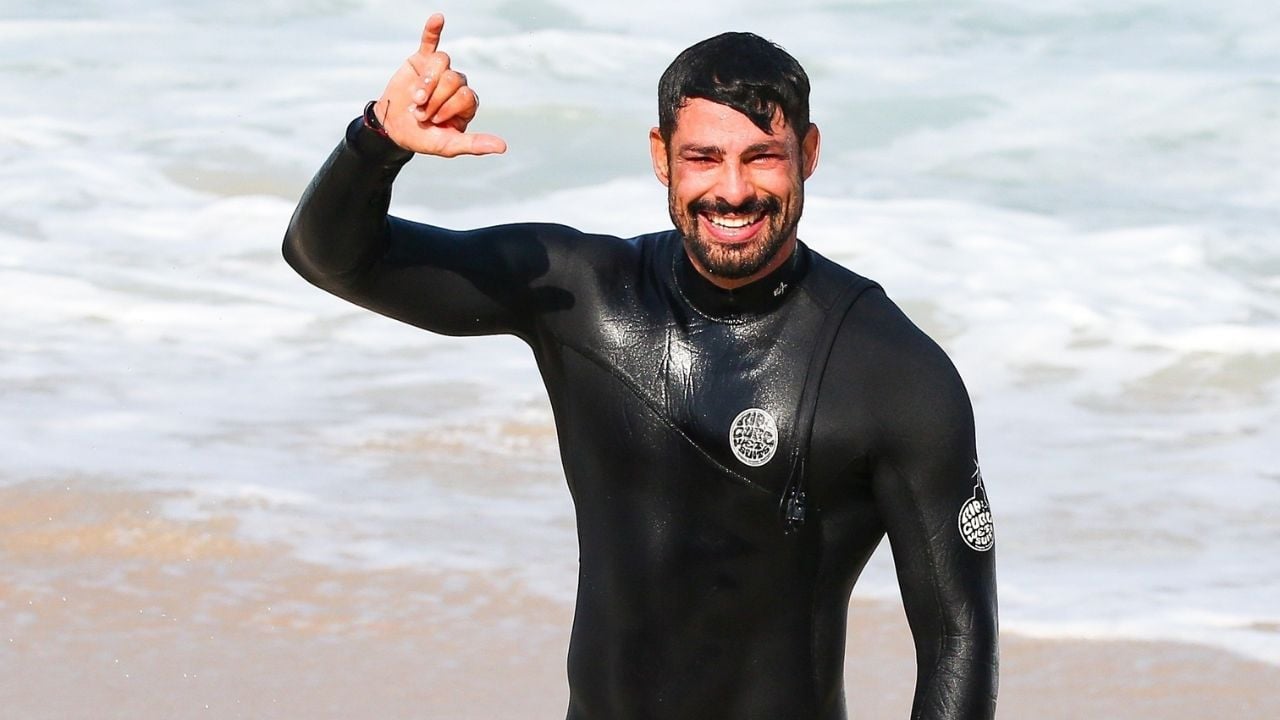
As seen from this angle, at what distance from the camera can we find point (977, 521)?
121 inches

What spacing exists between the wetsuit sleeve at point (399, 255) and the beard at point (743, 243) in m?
0.30

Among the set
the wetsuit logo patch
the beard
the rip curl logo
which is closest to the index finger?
→ the beard

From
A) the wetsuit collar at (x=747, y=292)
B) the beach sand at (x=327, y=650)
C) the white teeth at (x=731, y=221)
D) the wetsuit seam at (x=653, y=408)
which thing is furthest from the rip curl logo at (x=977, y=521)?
the beach sand at (x=327, y=650)

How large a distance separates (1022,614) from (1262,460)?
8.39 ft

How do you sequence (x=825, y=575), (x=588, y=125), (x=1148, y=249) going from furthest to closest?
(x=588, y=125), (x=1148, y=249), (x=825, y=575)

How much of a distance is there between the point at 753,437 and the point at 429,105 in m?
0.75

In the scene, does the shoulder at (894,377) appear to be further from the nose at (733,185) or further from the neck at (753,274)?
the nose at (733,185)

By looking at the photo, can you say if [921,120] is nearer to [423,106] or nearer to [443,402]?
[443,402]

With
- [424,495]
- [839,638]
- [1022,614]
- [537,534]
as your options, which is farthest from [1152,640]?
[839,638]

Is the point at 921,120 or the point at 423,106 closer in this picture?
the point at 423,106

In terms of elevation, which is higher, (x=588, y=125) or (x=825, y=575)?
(x=588, y=125)

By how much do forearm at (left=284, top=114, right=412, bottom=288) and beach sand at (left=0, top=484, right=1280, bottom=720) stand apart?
3.28m

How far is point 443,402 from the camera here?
9383 mm

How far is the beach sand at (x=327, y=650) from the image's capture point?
6.23 meters
